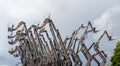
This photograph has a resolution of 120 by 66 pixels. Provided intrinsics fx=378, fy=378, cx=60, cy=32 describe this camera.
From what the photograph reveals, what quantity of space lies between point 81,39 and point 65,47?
8.15 feet

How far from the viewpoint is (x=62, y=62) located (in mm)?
47406

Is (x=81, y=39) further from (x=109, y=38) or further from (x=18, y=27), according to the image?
(x=18, y=27)

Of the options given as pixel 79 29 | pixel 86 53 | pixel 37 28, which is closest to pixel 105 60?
pixel 86 53

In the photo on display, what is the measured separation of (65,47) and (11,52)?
9.20 m

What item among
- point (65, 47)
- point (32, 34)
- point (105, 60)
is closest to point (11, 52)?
point (32, 34)

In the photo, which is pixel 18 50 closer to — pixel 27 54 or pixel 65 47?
pixel 27 54

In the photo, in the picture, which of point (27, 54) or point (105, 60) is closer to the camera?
point (105, 60)

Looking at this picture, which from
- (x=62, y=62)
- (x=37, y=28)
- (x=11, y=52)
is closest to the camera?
(x=62, y=62)

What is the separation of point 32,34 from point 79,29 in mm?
6452

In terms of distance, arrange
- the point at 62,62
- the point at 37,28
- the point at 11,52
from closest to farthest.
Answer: the point at 62,62 < the point at 37,28 < the point at 11,52

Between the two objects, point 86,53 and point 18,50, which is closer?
point 86,53

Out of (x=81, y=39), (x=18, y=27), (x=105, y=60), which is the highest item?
(x=18, y=27)

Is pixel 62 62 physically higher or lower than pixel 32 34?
lower

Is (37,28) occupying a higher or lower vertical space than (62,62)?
higher
